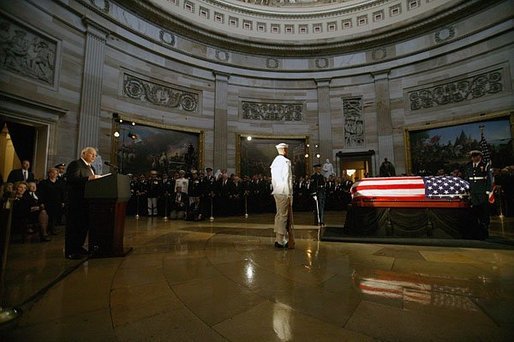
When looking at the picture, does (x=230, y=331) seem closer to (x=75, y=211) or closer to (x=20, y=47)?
(x=75, y=211)

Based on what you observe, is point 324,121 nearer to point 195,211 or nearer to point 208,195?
point 208,195

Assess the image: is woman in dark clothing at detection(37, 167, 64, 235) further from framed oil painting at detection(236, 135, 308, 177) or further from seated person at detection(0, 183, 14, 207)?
framed oil painting at detection(236, 135, 308, 177)

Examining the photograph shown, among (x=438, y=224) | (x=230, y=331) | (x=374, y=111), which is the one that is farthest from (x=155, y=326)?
(x=374, y=111)

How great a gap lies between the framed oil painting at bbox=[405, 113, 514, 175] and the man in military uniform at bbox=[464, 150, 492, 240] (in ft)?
22.9

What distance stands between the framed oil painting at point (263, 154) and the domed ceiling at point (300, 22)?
5.61 meters

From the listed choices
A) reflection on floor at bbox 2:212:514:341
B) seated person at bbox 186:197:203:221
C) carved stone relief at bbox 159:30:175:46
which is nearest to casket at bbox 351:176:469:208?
reflection on floor at bbox 2:212:514:341

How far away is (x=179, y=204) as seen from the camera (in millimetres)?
9227

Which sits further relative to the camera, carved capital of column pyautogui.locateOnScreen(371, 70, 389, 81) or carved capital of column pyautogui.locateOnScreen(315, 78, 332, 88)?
carved capital of column pyautogui.locateOnScreen(315, 78, 332, 88)

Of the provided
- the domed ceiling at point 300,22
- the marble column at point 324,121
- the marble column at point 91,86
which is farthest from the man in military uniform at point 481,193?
the marble column at point 91,86

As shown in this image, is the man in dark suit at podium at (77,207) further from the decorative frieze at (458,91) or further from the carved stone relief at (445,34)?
the carved stone relief at (445,34)

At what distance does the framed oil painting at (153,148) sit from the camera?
11.4 m

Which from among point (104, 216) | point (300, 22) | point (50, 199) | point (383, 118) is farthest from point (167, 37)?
point (383, 118)

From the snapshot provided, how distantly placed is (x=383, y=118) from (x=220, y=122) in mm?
9400

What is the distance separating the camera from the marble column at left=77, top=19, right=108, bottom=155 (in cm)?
1015
